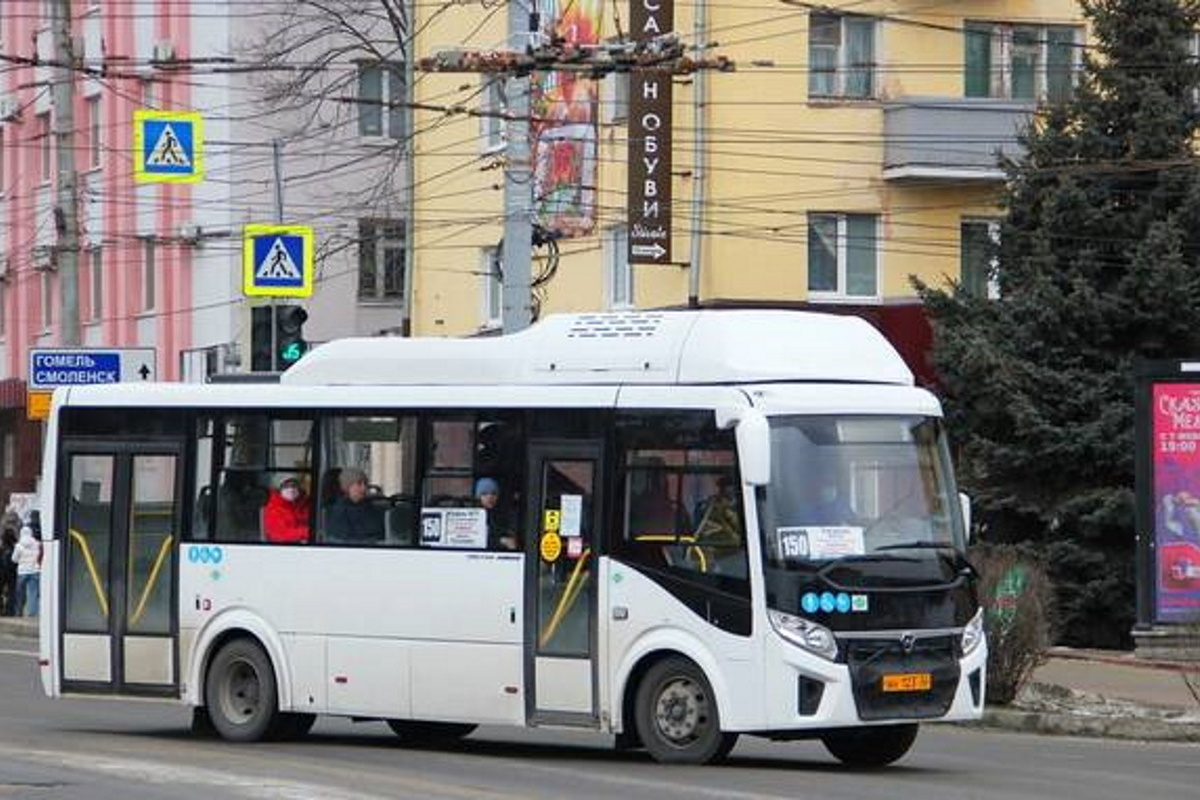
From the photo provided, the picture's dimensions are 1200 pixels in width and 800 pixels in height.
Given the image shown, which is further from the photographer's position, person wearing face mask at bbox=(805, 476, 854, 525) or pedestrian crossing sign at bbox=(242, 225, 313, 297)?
pedestrian crossing sign at bbox=(242, 225, 313, 297)

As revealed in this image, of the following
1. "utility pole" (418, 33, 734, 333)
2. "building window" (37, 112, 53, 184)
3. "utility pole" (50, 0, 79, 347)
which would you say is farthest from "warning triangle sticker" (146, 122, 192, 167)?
"building window" (37, 112, 53, 184)

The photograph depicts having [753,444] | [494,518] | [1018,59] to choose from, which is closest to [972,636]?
[753,444]

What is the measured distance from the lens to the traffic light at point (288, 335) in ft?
97.0

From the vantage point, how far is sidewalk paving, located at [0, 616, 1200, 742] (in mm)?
23297

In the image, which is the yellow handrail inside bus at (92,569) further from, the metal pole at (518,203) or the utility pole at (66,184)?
the utility pole at (66,184)

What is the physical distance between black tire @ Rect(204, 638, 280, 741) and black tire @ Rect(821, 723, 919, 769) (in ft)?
14.1

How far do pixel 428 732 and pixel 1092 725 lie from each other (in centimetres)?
596

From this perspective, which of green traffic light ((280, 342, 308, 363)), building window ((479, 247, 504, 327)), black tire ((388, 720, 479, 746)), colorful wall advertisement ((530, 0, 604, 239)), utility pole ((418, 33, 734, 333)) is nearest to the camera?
black tire ((388, 720, 479, 746))

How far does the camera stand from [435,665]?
63.5ft

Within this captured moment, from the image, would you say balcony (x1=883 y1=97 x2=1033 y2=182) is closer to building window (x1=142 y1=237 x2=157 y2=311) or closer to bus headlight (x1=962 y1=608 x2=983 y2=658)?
building window (x1=142 y1=237 x2=157 y2=311)

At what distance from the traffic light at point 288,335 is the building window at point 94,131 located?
31951 mm

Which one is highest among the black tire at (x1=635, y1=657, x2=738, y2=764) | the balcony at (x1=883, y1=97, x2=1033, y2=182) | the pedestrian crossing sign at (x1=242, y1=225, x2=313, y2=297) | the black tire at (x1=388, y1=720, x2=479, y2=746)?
the balcony at (x1=883, y1=97, x2=1033, y2=182)

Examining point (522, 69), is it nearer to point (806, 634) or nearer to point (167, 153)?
point (167, 153)

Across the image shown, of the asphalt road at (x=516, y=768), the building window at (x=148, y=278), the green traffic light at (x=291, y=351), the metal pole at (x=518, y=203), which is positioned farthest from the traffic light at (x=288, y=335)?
the building window at (x=148, y=278)
